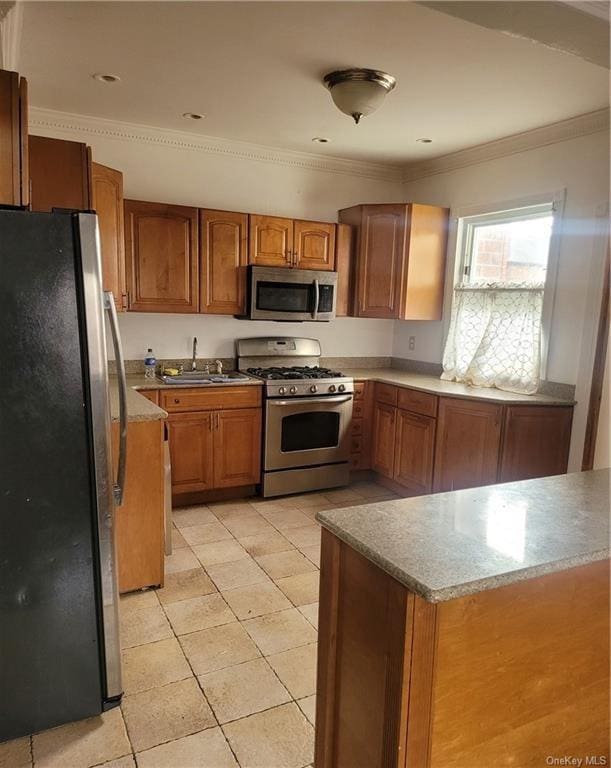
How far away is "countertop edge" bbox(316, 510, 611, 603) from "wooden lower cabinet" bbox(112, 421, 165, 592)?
155 centimetres

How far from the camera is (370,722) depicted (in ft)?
3.99

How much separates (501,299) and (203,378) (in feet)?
7.42

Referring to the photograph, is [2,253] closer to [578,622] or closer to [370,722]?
[370,722]

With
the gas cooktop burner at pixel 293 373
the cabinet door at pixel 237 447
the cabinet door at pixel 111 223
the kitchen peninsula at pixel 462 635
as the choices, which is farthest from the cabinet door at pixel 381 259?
the kitchen peninsula at pixel 462 635

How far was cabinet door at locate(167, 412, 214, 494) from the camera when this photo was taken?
371 centimetres

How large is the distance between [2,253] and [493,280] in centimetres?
344

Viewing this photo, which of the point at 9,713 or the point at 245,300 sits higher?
the point at 245,300

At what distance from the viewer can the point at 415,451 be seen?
A: 4055 mm

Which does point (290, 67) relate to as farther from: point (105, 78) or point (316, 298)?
point (316, 298)

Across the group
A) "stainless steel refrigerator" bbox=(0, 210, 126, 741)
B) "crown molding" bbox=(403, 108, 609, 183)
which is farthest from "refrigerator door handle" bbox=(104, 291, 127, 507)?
"crown molding" bbox=(403, 108, 609, 183)

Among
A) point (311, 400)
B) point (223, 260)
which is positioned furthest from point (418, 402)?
point (223, 260)

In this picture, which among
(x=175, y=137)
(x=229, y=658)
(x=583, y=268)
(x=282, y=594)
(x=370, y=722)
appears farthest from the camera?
(x=175, y=137)

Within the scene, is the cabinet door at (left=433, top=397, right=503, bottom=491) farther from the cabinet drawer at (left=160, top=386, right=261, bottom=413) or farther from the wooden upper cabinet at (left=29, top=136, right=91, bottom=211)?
the wooden upper cabinet at (left=29, top=136, right=91, bottom=211)

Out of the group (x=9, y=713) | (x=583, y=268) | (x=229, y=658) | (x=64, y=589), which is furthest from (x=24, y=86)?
(x=583, y=268)
